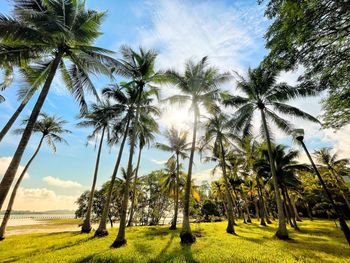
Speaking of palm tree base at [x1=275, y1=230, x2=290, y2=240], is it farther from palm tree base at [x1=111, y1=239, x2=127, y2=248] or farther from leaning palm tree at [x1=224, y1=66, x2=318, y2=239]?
palm tree base at [x1=111, y1=239, x2=127, y2=248]

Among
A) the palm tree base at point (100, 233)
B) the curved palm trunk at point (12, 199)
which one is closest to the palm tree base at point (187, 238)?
the palm tree base at point (100, 233)

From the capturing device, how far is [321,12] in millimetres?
5383

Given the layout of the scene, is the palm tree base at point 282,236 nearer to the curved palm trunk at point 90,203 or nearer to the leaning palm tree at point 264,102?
the leaning palm tree at point 264,102

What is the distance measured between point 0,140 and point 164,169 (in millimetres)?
18432

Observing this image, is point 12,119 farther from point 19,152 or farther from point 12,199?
point 12,199

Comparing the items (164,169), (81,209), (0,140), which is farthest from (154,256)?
(81,209)

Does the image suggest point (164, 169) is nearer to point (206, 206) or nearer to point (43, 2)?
point (43, 2)

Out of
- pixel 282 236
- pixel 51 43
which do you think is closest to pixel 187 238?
pixel 282 236

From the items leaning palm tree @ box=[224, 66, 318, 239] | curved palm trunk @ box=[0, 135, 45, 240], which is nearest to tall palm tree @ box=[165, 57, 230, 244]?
leaning palm tree @ box=[224, 66, 318, 239]

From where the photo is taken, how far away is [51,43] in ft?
26.2

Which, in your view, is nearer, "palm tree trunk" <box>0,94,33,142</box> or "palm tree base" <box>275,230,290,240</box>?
"palm tree trunk" <box>0,94,33,142</box>

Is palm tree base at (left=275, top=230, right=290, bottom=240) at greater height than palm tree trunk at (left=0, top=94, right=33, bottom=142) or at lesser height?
lesser

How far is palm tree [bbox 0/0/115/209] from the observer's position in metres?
6.52

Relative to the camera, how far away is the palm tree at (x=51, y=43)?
6516 mm
